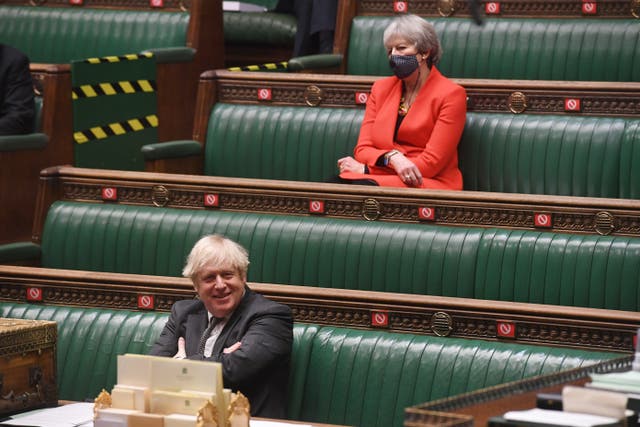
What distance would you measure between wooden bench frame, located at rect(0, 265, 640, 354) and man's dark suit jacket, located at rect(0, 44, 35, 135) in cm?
113

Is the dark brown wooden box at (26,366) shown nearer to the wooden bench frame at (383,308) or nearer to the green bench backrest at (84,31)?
the wooden bench frame at (383,308)

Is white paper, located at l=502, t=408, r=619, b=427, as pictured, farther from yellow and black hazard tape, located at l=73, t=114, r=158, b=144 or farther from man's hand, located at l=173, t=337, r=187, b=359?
yellow and black hazard tape, located at l=73, t=114, r=158, b=144

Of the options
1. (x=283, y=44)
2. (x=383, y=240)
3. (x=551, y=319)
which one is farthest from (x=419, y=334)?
(x=283, y=44)

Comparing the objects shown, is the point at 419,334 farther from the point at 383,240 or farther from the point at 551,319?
the point at 383,240

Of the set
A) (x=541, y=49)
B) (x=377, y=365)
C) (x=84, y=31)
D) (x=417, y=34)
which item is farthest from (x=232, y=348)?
(x=84, y=31)

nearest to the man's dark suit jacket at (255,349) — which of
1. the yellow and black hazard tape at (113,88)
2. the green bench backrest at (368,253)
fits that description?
the green bench backrest at (368,253)

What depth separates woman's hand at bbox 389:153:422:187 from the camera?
3627 mm

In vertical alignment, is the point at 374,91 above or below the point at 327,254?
above

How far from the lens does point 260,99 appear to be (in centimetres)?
418

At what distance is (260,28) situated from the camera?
530 cm

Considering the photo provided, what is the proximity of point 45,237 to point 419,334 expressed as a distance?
4.39 feet

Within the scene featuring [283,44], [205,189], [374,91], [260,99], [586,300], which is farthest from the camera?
[283,44]

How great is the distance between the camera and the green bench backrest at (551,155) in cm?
366

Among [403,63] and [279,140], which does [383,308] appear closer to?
[403,63]
